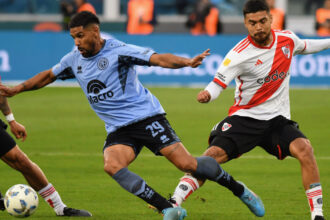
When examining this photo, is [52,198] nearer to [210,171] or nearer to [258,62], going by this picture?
[210,171]

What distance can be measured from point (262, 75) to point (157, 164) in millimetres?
3694

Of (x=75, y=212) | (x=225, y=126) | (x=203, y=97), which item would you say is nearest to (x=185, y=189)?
(x=225, y=126)

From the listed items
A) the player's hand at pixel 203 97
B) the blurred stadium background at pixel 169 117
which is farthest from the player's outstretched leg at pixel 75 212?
the player's hand at pixel 203 97

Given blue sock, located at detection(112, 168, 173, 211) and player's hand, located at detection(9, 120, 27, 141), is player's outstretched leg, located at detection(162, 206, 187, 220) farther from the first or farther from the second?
player's hand, located at detection(9, 120, 27, 141)

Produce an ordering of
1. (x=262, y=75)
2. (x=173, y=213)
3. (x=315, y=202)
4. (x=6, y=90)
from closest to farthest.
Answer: (x=173, y=213) < (x=315, y=202) < (x=6, y=90) < (x=262, y=75)

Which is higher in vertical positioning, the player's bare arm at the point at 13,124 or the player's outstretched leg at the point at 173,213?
the player's bare arm at the point at 13,124

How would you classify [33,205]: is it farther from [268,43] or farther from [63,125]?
[63,125]

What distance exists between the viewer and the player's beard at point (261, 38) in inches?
281

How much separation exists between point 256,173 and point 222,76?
3.12 meters

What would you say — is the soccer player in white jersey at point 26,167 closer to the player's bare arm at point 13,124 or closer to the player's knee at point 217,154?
the player's bare arm at point 13,124

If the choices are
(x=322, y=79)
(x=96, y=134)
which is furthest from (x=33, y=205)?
(x=322, y=79)

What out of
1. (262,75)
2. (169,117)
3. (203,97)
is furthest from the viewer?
(169,117)

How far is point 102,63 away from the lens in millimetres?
6871

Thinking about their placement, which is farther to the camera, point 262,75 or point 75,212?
point 75,212
